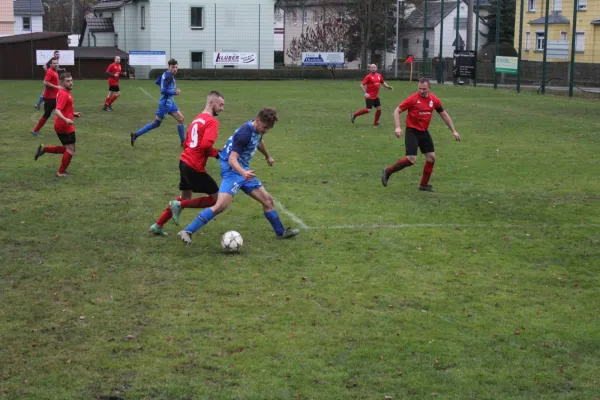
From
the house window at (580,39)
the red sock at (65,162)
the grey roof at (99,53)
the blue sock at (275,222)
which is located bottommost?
the blue sock at (275,222)

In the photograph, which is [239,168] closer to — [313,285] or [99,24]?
[313,285]

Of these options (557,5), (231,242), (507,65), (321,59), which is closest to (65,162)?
(231,242)

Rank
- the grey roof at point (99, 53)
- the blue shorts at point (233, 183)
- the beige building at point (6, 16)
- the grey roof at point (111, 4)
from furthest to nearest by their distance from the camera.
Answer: the beige building at point (6, 16), the grey roof at point (111, 4), the grey roof at point (99, 53), the blue shorts at point (233, 183)

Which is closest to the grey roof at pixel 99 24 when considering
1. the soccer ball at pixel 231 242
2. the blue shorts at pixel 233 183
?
the blue shorts at pixel 233 183

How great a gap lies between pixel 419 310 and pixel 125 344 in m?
2.82

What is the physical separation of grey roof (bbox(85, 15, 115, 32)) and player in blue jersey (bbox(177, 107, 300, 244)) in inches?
2257

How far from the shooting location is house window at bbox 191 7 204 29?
5784 cm

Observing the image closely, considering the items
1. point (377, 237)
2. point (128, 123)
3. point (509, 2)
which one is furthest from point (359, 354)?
point (509, 2)

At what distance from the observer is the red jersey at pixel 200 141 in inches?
401

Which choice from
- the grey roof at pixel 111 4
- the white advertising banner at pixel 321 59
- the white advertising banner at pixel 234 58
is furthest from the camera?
the grey roof at pixel 111 4

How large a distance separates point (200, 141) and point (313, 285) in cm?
262

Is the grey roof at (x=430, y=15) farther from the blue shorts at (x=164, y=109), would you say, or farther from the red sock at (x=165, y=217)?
the red sock at (x=165, y=217)

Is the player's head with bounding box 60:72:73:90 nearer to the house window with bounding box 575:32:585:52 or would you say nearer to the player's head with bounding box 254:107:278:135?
the player's head with bounding box 254:107:278:135

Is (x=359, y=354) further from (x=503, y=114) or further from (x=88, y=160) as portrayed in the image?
(x=503, y=114)
